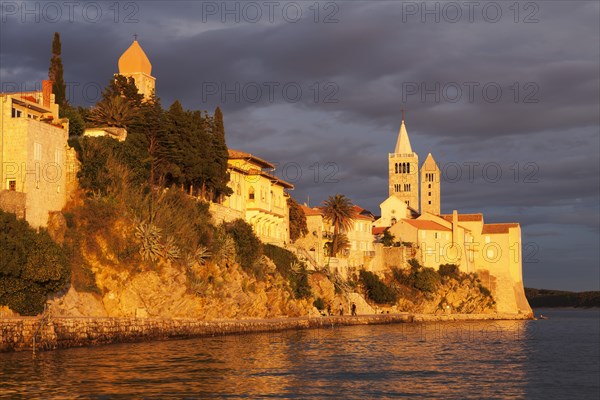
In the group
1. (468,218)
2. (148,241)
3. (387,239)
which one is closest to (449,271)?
(387,239)

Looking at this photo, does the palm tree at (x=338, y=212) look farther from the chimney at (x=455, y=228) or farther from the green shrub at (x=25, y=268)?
the green shrub at (x=25, y=268)

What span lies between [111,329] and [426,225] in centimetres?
6314

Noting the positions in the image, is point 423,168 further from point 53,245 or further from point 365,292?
point 53,245

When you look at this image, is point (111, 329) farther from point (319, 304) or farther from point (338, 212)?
point (338, 212)

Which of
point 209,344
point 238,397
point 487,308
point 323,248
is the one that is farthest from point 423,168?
point 238,397

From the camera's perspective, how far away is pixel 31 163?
44.0m

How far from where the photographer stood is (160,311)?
47.3 meters

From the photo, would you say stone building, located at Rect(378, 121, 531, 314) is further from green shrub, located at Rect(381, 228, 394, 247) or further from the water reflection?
the water reflection

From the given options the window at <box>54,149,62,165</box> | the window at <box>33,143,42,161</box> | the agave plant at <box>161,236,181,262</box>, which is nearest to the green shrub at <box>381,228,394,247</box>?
the agave plant at <box>161,236,181,262</box>

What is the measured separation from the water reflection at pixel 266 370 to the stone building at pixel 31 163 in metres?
9.21

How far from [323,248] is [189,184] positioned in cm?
2903

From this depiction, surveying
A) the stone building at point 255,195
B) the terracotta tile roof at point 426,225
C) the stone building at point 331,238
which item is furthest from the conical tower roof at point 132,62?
the terracotta tile roof at point 426,225

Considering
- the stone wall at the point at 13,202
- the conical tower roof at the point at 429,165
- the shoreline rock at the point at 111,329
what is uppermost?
the conical tower roof at the point at 429,165

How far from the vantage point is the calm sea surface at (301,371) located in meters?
27.3
